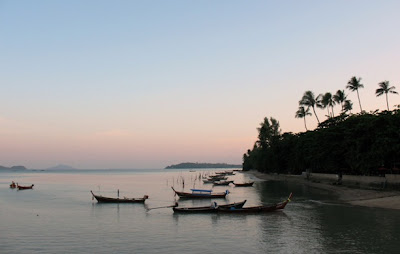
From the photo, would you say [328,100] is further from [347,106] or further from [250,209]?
[250,209]

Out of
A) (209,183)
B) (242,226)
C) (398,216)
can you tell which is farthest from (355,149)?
(209,183)

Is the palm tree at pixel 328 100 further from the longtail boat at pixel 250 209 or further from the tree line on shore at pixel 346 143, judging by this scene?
the longtail boat at pixel 250 209

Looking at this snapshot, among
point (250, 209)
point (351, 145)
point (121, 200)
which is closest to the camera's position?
point (250, 209)

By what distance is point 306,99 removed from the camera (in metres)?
96.8

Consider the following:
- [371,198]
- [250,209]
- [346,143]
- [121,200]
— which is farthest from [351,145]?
[121,200]

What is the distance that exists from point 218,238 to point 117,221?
44.2 feet

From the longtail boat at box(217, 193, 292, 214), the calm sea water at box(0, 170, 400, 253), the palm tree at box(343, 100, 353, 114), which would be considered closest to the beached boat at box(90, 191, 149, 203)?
the calm sea water at box(0, 170, 400, 253)

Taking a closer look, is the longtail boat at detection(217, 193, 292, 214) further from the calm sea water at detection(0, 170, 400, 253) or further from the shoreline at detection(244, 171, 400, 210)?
the shoreline at detection(244, 171, 400, 210)

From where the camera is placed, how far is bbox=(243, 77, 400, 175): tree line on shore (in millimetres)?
50094

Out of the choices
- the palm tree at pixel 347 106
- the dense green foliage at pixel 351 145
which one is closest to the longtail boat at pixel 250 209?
the dense green foliage at pixel 351 145

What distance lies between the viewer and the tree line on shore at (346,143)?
164 ft

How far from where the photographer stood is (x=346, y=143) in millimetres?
59938

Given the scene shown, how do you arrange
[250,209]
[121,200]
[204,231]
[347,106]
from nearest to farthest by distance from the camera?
1. [204,231]
2. [250,209]
3. [121,200]
4. [347,106]

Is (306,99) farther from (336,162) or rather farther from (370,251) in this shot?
(370,251)
